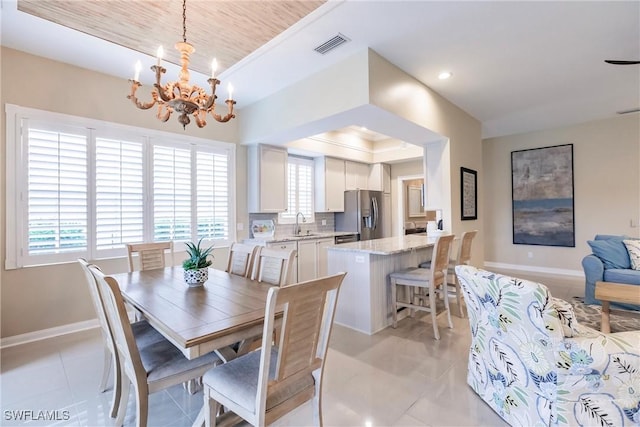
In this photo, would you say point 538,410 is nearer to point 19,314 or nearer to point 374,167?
point 19,314

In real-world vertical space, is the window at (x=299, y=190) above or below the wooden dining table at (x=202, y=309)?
above

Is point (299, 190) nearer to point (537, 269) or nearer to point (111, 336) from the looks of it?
point (111, 336)

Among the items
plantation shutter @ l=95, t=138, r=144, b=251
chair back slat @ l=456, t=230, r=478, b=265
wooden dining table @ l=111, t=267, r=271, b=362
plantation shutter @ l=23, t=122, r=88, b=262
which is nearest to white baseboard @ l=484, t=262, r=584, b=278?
chair back slat @ l=456, t=230, r=478, b=265

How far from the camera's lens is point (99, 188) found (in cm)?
344

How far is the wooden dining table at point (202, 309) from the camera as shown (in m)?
1.38

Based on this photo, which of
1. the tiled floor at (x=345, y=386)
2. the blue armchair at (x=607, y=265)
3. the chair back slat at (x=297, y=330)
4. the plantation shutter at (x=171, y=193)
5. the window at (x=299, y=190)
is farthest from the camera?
the window at (x=299, y=190)

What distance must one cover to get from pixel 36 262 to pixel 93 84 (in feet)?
6.87

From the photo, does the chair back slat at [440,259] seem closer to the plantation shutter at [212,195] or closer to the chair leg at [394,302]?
the chair leg at [394,302]

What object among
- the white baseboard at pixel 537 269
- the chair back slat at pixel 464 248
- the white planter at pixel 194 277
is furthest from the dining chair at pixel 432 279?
the white baseboard at pixel 537 269

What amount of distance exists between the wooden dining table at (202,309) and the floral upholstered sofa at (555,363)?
4.59 ft

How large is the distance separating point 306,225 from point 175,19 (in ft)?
13.1

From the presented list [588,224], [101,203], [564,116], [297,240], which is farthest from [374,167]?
[101,203]

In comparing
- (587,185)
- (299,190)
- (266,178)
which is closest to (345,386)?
(266,178)

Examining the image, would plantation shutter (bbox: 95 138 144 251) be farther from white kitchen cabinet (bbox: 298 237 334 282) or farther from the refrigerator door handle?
the refrigerator door handle
